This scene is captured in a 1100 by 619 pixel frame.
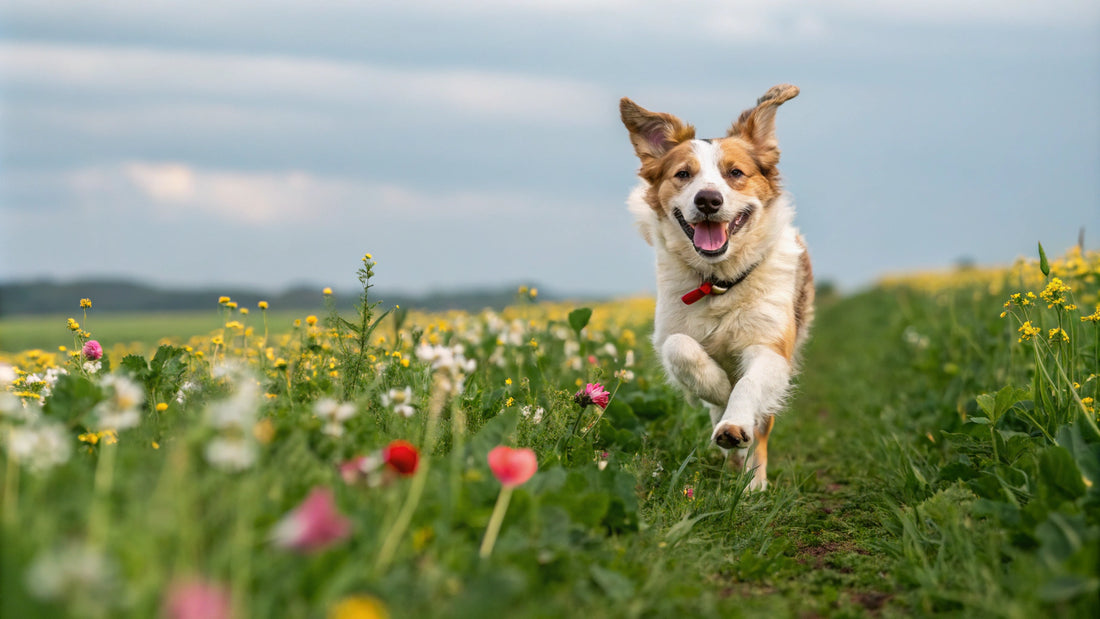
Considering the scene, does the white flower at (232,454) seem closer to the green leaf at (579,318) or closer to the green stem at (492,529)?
the green stem at (492,529)

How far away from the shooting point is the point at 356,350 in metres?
4.70

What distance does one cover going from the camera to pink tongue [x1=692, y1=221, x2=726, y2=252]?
17.1 ft

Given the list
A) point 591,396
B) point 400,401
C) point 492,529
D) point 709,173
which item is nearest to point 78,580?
point 492,529

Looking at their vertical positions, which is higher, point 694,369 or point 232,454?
point 232,454

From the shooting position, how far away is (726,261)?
5410 millimetres

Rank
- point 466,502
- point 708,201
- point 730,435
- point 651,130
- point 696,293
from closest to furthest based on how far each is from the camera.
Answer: point 466,502
point 730,435
point 708,201
point 696,293
point 651,130

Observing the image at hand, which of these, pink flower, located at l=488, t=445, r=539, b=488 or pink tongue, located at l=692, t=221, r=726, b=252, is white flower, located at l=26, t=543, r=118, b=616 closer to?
pink flower, located at l=488, t=445, r=539, b=488

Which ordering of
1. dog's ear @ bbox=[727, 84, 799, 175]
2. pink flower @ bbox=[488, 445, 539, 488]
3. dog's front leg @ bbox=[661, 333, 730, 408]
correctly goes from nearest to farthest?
pink flower @ bbox=[488, 445, 539, 488], dog's front leg @ bbox=[661, 333, 730, 408], dog's ear @ bbox=[727, 84, 799, 175]

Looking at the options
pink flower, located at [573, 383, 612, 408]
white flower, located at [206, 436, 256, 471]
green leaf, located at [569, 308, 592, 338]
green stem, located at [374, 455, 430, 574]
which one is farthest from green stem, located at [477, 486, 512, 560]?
green leaf, located at [569, 308, 592, 338]

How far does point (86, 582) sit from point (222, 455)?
16.6 inches

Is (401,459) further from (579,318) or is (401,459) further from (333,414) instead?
(579,318)

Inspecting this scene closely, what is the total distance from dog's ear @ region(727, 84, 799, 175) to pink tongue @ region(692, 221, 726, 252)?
68cm

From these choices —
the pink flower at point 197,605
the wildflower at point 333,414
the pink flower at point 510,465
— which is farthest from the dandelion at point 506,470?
the pink flower at point 197,605

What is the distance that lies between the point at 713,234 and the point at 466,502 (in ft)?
9.71
